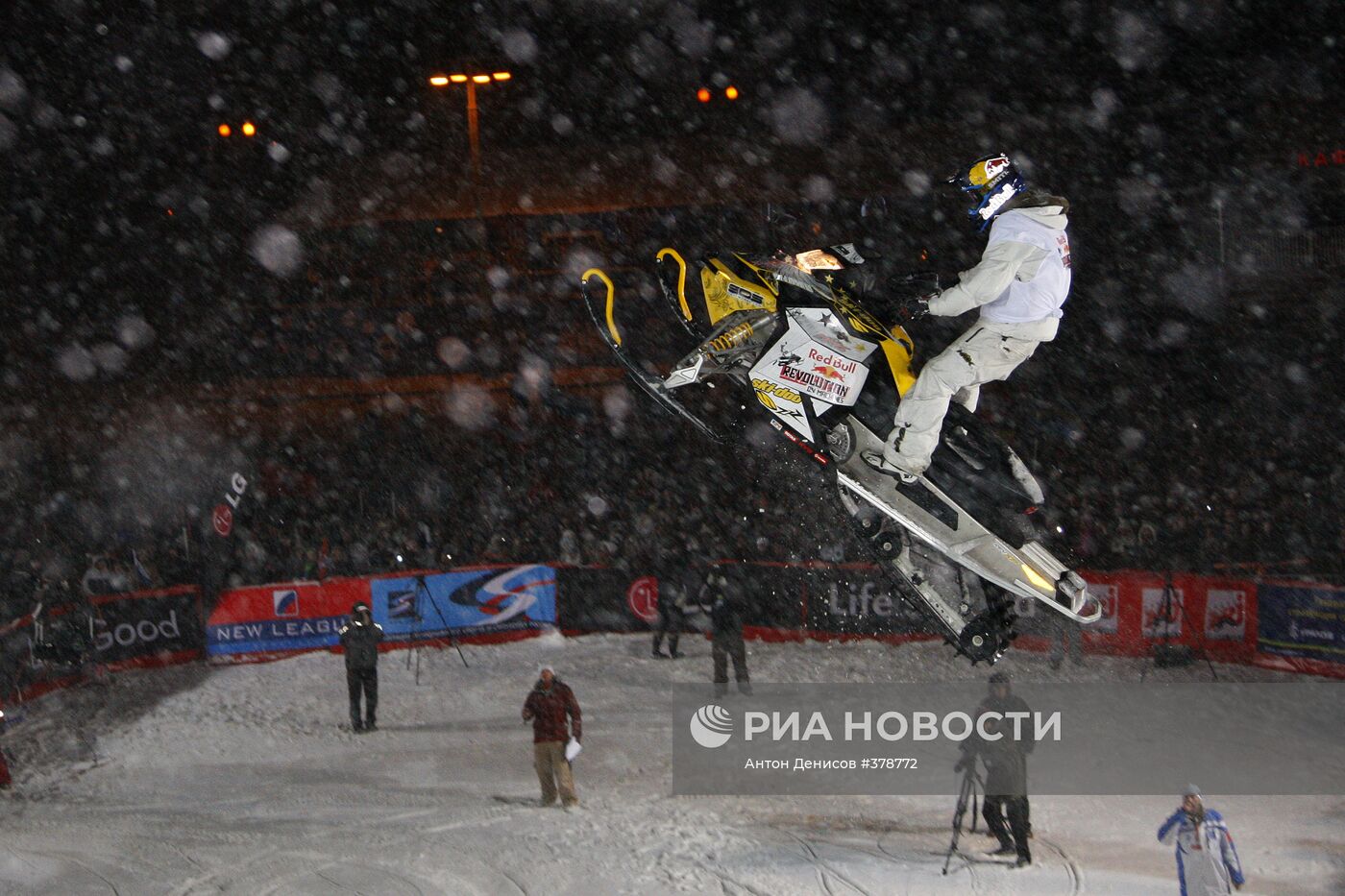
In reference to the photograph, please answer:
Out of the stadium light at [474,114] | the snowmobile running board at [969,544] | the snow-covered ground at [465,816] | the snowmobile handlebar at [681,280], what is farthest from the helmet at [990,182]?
the stadium light at [474,114]

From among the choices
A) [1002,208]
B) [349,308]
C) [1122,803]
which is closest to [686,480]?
[349,308]

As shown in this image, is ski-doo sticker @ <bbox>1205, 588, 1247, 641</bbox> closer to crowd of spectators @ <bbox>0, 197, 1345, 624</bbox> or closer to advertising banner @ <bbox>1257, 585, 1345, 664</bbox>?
advertising banner @ <bbox>1257, 585, 1345, 664</bbox>

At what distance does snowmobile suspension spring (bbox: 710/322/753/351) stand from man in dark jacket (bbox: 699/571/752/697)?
7090mm

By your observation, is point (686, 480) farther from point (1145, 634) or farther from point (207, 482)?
point (207, 482)

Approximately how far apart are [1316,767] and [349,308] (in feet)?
45.1

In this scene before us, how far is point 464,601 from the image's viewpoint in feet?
50.6

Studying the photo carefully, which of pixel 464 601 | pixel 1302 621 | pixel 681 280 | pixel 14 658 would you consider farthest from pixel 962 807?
pixel 14 658

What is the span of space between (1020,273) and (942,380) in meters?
0.69

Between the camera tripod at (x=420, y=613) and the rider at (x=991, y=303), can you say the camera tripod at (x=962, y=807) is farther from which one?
the camera tripod at (x=420, y=613)

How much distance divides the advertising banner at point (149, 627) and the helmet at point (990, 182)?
490 inches

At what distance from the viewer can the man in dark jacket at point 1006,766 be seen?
925 centimetres

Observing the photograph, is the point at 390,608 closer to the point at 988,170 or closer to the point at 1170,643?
the point at 1170,643

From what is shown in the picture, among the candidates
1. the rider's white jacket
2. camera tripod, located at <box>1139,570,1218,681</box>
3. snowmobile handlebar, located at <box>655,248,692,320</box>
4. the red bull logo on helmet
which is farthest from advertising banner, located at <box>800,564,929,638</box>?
the red bull logo on helmet

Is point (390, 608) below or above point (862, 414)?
below
